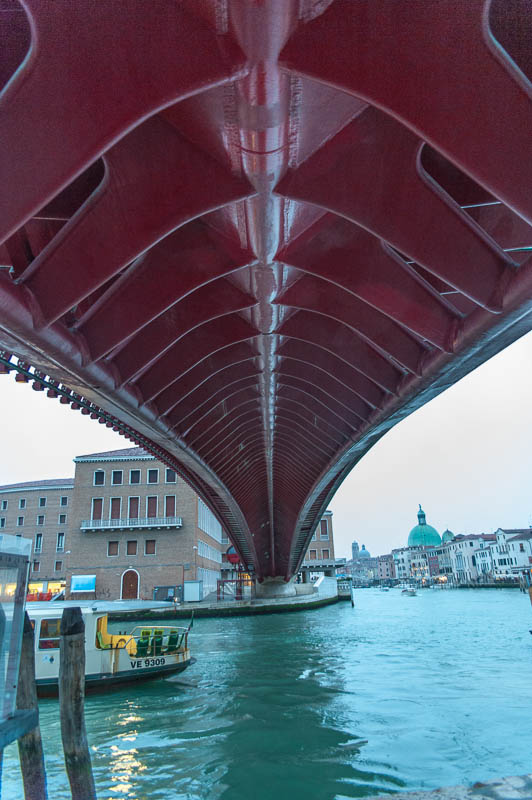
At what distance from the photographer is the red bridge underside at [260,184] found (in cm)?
348

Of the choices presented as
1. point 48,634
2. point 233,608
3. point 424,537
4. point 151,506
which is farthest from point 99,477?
point 424,537

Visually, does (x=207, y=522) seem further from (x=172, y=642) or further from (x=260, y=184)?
(x=260, y=184)

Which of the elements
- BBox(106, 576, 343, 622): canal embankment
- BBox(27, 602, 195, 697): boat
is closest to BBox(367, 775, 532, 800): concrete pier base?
BBox(27, 602, 195, 697): boat

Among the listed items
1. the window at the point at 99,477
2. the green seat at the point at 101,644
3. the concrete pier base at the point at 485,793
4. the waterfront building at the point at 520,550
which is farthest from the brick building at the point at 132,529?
the waterfront building at the point at 520,550

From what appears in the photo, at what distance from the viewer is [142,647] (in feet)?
45.6

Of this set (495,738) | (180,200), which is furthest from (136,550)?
(180,200)

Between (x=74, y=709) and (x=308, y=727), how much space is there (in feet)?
15.5

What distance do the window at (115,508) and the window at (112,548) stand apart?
1.93 m

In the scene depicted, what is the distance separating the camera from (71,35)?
11.3 ft

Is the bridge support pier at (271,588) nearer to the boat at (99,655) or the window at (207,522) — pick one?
the window at (207,522)

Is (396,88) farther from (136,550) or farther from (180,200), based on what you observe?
(136,550)

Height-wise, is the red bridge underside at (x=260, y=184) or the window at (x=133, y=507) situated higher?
the window at (x=133, y=507)

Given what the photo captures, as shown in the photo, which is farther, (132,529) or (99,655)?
(132,529)

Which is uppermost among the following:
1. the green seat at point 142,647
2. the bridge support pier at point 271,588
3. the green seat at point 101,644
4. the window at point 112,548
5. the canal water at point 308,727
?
the window at point 112,548
